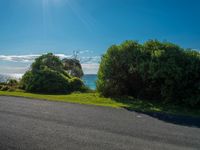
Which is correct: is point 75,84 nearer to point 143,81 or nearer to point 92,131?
point 143,81

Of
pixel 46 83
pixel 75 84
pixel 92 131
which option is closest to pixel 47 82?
pixel 46 83

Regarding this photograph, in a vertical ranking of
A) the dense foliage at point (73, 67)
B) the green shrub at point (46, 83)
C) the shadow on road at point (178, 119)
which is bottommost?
the shadow on road at point (178, 119)

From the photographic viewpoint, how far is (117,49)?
18.4m

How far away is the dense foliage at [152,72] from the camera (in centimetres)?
1498

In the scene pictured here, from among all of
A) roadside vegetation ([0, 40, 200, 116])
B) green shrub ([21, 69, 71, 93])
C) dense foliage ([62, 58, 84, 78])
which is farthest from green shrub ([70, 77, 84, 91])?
dense foliage ([62, 58, 84, 78])

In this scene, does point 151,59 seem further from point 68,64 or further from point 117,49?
point 68,64

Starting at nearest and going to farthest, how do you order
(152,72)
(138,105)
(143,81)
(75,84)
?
(138,105)
(152,72)
(143,81)
(75,84)

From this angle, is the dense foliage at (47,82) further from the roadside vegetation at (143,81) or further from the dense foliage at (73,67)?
the dense foliage at (73,67)

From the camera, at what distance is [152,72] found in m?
15.8

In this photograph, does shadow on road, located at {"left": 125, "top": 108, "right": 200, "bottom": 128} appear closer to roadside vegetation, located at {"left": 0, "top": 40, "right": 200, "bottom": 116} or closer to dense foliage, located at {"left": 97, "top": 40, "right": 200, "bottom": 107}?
roadside vegetation, located at {"left": 0, "top": 40, "right": 200, "bottom": 116}

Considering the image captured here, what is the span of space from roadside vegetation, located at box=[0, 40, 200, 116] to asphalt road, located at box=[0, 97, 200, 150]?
315 centimetres

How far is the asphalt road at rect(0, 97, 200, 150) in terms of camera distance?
6.36 meters

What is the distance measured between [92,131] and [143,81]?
10.4 m

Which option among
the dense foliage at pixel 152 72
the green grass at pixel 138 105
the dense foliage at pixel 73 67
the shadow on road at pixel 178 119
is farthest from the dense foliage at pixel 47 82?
the dense foliage at pixel 73 67
